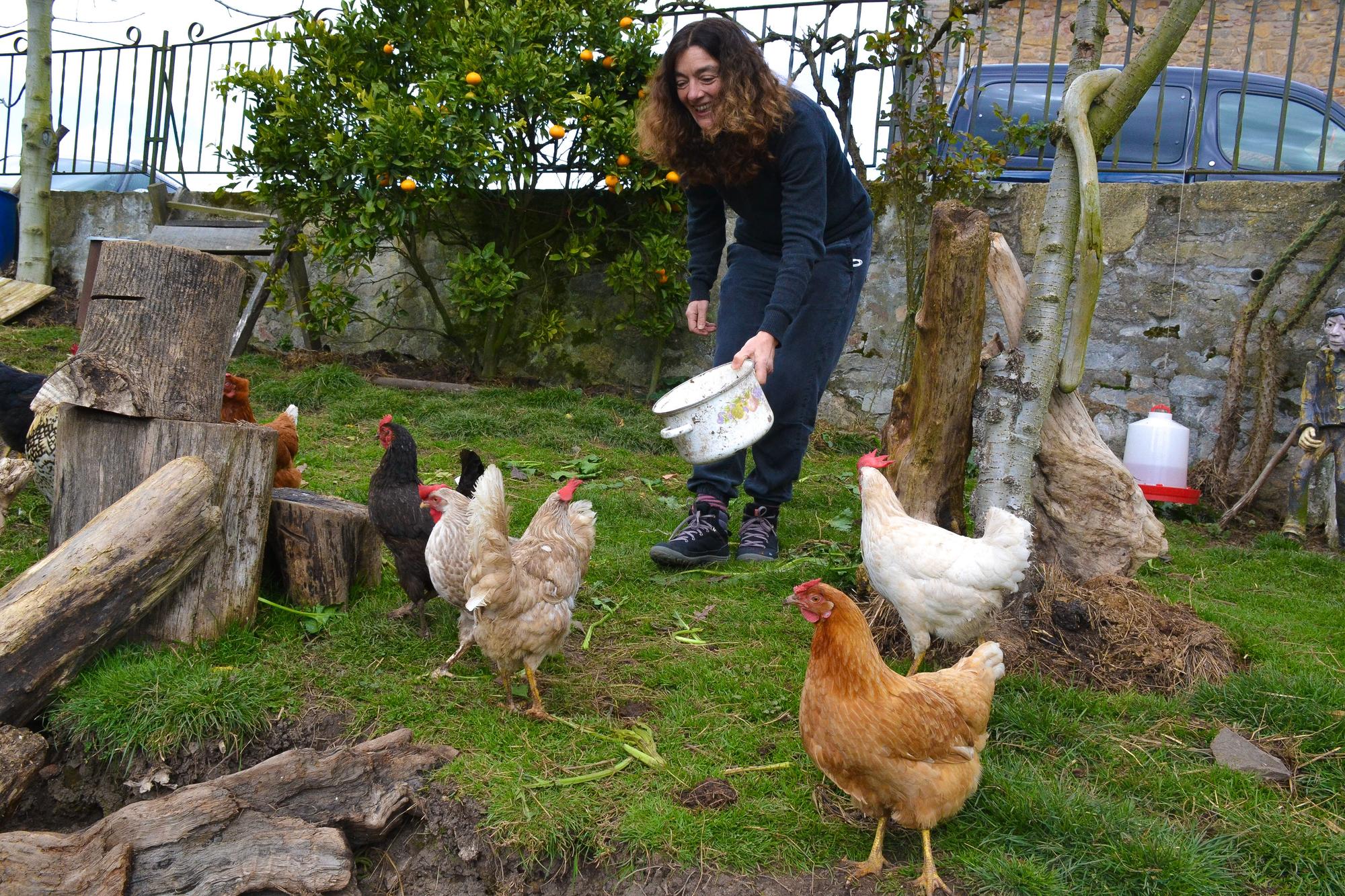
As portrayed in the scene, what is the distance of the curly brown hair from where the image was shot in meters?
3.78

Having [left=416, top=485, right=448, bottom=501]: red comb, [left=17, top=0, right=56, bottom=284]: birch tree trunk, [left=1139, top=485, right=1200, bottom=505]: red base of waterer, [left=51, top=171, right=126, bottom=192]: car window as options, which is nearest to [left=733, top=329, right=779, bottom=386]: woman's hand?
[left=416, top=485, right=448, bottom=501]: red comb

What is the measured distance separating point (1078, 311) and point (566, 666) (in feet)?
7.69

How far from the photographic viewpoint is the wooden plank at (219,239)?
8062mm

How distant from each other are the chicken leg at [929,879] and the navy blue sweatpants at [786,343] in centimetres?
211

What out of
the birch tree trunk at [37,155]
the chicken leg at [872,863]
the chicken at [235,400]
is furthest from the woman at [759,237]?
the birch tree trunk at [37,155]

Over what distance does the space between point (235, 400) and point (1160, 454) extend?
18.0 ft

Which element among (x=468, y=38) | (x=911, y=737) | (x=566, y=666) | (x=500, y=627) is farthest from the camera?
(x=468, y=38)

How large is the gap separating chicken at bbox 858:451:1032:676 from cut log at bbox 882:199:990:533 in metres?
0.42

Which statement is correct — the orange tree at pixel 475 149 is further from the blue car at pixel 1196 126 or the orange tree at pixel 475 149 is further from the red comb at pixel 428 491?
the red comb at pixel 428 491

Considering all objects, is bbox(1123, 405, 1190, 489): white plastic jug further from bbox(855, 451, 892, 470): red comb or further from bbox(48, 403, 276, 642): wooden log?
bbox(48, 403, 276, 642): wooden log

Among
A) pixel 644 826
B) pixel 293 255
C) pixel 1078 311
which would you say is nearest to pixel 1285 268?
pixel 1078 311

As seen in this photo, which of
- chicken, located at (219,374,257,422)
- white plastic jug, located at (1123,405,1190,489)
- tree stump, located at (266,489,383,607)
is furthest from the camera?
white plastic jug, located at (1123,405,1190,489)

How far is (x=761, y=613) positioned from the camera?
3.93m

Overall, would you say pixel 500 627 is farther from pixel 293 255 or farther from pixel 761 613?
pixel 293 255
